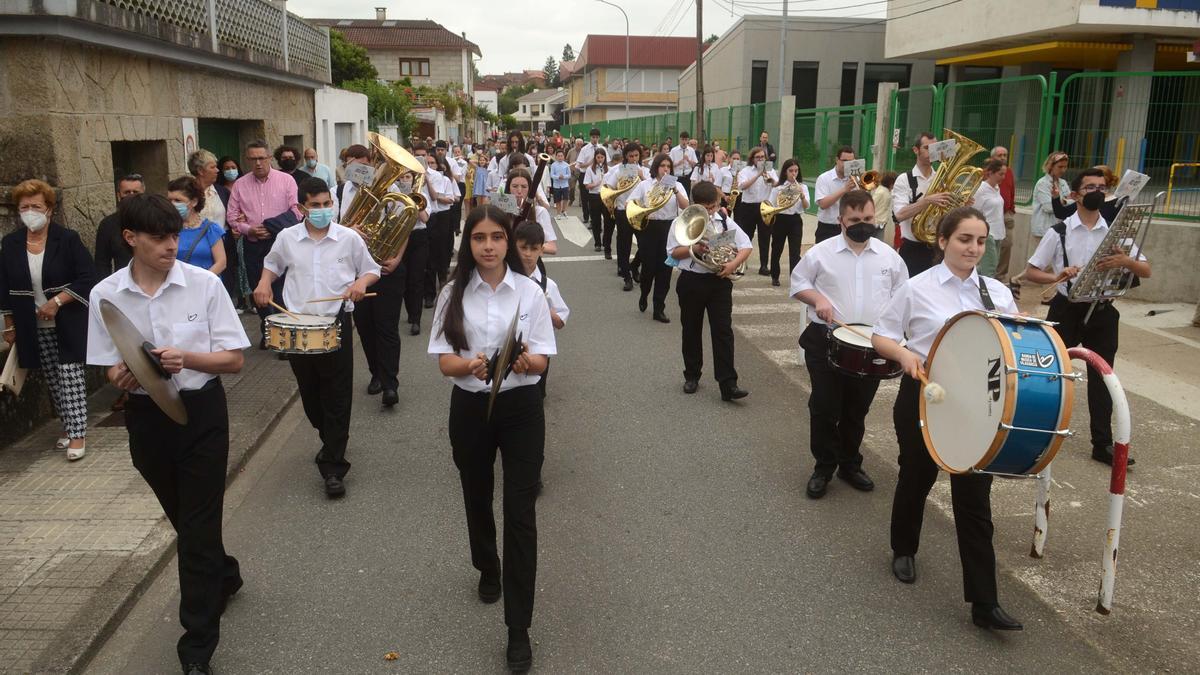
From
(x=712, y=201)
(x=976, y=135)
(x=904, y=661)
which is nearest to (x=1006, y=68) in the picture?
(x=976, y=135)

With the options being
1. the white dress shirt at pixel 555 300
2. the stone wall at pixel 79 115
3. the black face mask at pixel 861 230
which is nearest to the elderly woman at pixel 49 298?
the stone wall at pixel 79 115

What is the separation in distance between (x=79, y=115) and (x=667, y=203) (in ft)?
20.4

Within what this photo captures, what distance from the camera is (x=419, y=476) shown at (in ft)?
19.3

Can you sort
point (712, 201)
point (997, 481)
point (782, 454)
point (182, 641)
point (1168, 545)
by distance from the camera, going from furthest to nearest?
point (712, 201) → point (782, 454) → point (997, 481) → point (1168, 545) → point (182, 641)

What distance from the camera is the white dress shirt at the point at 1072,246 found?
6.04m

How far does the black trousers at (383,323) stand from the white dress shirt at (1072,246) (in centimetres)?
476

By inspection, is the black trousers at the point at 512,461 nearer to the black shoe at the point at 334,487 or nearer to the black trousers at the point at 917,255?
the black shoe at the point at 334,487

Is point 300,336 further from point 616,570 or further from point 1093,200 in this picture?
point 1093,200

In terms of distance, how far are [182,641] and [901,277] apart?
169 inches

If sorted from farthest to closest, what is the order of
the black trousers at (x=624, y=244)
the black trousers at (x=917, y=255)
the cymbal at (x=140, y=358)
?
the black trousers at (x=624, y=244) → the black trousers at (x=917, y=255) → the cymbal at (x=140, y=358)

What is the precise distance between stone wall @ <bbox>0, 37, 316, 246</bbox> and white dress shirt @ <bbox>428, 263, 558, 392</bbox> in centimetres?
487

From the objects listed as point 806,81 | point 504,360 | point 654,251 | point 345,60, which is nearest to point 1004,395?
point 504,360

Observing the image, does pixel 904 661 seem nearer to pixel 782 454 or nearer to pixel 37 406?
pixel 782 454

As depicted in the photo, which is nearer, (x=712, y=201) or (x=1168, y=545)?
(x=1168, y=545)
